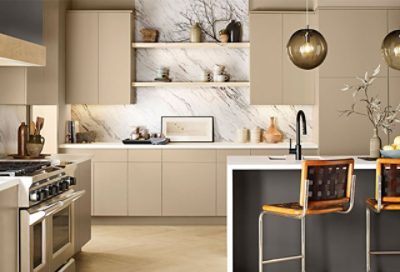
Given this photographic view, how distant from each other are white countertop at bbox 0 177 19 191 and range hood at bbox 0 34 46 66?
2.41 feet

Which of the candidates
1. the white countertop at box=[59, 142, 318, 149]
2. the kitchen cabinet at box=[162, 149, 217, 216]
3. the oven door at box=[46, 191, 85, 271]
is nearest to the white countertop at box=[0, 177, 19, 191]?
the oven door at box=[46, 191, 85, 271]

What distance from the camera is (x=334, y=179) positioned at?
4.40 meters

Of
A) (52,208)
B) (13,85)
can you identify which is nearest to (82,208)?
(52,208)

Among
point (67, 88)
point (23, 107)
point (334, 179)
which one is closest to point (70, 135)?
point (67, 88)

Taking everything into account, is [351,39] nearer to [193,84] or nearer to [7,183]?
[193,84]

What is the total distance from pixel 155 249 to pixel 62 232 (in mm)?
1487

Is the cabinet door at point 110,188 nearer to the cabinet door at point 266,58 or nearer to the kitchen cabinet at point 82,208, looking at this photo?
the kitchen cabinet at point 82,208

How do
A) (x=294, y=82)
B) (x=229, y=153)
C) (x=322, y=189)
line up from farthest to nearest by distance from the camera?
(x=294, y=82) < (x=229, y=153) < (x=322, y=189)

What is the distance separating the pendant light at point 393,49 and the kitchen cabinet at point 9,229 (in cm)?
277

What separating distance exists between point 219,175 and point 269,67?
1382 mm

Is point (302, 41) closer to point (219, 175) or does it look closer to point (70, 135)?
point (219, 175)

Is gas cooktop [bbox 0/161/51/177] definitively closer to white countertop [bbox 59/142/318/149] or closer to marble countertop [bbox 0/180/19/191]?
marble countertop [bbox 0/180/19/191]

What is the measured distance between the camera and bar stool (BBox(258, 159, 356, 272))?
4.28 m

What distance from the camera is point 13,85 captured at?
6266 mm
